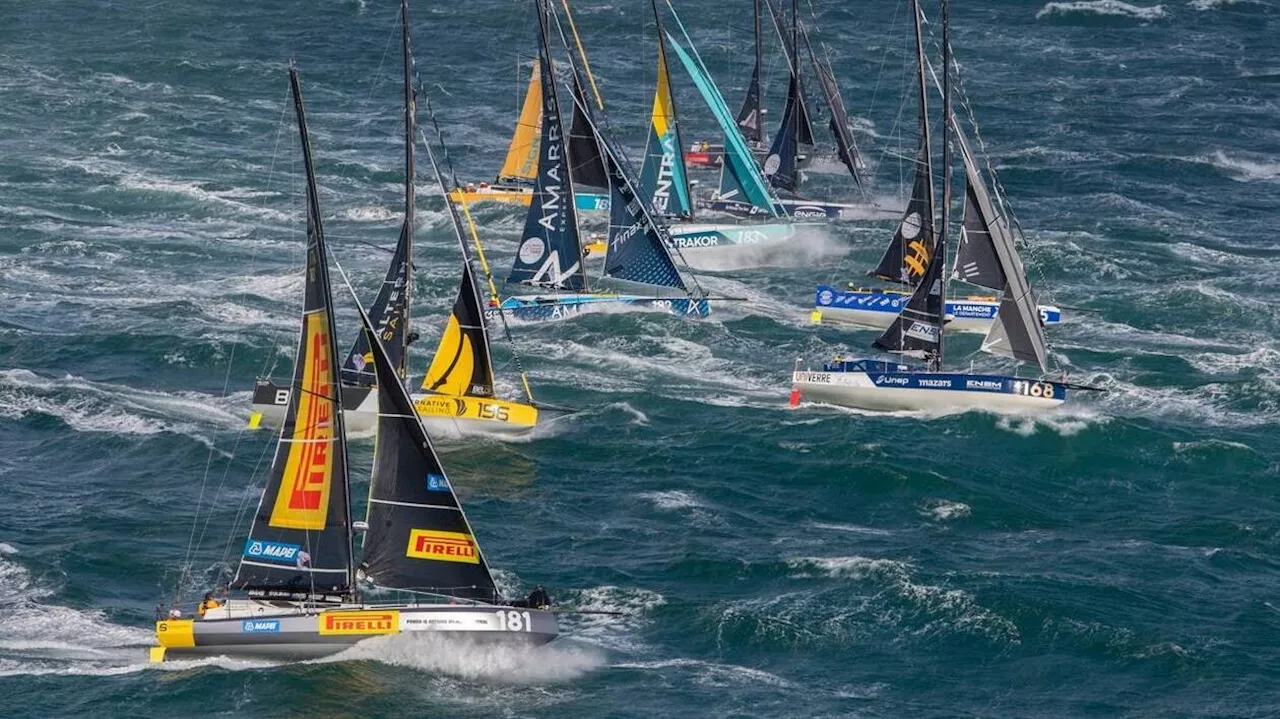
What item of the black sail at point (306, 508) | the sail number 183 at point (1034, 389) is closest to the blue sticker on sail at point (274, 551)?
the black sail at point (306, 508)

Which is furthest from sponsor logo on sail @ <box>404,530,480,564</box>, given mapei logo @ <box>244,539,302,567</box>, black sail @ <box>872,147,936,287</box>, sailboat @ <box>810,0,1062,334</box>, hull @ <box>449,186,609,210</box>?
hull @ <box>449,186,609,210</box>

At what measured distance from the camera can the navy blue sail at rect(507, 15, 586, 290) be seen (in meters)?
82.5

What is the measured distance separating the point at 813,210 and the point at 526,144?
14997mm

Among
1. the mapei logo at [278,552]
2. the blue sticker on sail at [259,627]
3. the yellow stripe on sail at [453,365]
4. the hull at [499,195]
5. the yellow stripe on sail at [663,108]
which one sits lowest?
the blue sticker on sail at [259,627]

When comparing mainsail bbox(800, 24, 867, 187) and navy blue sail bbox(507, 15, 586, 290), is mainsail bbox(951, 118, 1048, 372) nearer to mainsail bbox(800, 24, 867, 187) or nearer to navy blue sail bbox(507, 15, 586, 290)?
navy blue sail bbox(507, 15, 586, 290)

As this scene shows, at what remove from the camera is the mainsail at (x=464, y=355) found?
233 ft

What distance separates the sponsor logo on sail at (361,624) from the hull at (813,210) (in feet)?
174

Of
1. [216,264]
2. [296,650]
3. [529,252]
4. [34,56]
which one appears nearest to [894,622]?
[296,650]

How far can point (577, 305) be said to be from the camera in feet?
281

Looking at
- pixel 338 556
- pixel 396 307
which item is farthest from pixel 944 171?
pixel 338 556

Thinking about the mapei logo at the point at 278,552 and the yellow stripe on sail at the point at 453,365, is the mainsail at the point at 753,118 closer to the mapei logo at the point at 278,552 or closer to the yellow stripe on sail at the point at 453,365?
the yellow stripe on sail at the point at 453,365

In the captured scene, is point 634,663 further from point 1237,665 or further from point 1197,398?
point 1197,398

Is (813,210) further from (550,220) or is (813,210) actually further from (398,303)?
(398,303)

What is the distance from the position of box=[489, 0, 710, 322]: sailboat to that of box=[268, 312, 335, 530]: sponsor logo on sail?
30.6 meters
